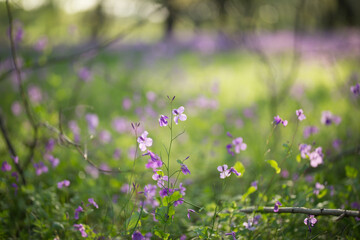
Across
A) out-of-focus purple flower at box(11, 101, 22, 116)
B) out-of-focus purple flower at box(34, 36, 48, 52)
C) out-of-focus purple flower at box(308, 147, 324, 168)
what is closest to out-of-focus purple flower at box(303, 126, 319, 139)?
out-of-focus purple flower at box(308, 147, 324, 168)

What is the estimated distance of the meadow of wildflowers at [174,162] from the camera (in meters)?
1.50

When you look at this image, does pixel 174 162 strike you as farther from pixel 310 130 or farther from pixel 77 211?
pixel 77 211

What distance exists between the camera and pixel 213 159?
3289 mm

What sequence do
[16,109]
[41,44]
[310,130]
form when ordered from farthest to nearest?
[16,109], [41,44], [310,130]

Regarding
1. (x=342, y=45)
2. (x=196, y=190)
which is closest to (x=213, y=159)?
(x=196, y=190)

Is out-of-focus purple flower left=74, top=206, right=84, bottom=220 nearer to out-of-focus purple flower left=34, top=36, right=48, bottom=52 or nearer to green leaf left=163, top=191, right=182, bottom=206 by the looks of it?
green leaf left=163, top=191, right=182, bottom=206

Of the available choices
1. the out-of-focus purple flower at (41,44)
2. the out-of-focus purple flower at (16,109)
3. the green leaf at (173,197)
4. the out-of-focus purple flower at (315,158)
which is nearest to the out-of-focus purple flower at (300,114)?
the out-of-focus purple flower at (315,158)

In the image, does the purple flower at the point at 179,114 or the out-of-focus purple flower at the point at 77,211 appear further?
the out-of-focus purple flower at the point at 77,211

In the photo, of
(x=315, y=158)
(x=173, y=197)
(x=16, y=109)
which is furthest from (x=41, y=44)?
(x=315, y=158)

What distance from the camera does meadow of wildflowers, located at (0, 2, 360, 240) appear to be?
4.91 feet

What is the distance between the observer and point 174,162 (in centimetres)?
321

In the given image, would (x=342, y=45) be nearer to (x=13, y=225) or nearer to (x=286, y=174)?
(x=286, y=174)

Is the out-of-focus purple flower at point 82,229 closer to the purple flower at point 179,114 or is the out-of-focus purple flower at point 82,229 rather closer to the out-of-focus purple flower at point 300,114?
the purple flower at point 179,114

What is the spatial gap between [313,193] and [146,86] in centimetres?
502
